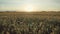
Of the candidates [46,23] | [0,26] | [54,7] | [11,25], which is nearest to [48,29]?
[46,23]

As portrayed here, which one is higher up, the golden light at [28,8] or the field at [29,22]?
the golden light at [28,8]

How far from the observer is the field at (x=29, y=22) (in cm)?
138

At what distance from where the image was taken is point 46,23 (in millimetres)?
1420

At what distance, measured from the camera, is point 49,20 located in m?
1.43

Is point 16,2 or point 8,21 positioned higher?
point 16,2

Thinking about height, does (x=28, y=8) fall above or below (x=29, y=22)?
above

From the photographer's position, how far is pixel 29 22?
143cm

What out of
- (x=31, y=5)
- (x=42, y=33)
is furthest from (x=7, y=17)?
(x=42, y=33)

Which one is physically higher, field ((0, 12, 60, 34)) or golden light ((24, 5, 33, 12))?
golden light ((24, 5, 33, 12))

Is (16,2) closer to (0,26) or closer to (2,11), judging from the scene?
(2,11)

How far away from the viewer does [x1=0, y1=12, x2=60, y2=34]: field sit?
4.54ft

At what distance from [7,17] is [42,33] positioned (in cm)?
49

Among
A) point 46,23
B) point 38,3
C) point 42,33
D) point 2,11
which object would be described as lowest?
point 42,33

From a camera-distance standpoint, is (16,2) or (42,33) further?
(16,2)
